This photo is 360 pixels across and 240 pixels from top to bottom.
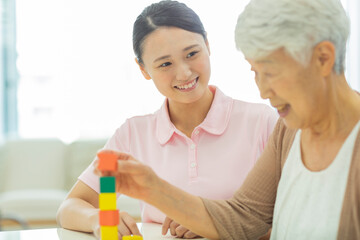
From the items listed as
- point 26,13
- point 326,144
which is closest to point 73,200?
point 326,144

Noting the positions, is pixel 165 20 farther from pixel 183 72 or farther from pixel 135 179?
pixel 135 179

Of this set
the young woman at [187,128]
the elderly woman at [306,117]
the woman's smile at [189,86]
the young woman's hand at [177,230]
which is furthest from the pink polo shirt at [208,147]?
the elderly woman at [306,117]

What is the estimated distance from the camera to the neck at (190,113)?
1838 millimetres

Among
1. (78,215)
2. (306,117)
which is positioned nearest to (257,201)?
(306,117)

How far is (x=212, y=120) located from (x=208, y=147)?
0.32 ft

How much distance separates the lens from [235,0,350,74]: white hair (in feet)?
3.48

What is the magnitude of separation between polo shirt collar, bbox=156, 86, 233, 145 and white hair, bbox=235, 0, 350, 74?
0.70 meters

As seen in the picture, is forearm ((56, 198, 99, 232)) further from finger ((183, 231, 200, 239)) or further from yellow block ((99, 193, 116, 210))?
yellow block ((99, 193, 116, 210))

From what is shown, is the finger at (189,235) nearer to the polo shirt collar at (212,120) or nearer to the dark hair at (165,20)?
the polo shirt collar at (212,120)

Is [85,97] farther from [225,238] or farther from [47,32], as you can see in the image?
[225,238]

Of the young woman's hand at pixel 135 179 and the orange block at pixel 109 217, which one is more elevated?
the young woman's hand at pixel 135 179

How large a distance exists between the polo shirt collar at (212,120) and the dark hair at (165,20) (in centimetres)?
24

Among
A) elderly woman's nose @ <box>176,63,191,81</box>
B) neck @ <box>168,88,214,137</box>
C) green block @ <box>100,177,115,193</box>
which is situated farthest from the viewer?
neck @ <box>168,88,214,137</box>

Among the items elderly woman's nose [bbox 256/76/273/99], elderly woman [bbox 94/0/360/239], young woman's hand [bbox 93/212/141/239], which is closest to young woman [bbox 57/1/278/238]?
young woman's hand [bbox 93/212/141/239]
